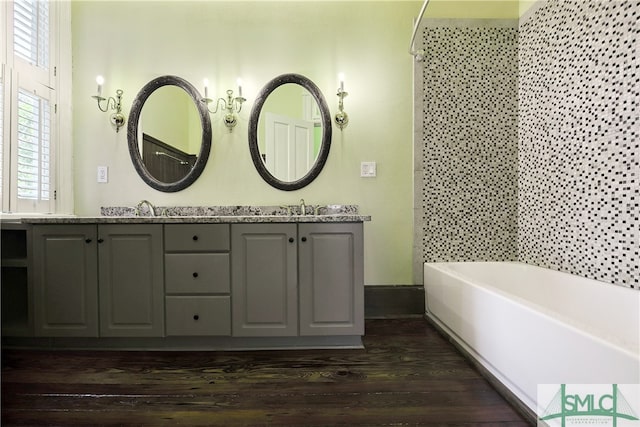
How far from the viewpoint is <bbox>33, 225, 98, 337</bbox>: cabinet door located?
1935 millimetres

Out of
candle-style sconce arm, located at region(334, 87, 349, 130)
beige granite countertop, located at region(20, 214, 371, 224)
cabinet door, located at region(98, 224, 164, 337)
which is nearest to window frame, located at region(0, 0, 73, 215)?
beige granite countertop, located at region(20, 214, 371, 224)

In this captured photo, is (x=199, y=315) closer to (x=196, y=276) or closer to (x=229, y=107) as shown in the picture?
(x=196, y=276)

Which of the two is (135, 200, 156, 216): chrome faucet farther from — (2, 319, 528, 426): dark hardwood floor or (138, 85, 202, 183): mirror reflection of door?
(2, 319, 528, 426): dark hardwood floor

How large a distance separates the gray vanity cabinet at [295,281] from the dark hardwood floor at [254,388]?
0.17 m

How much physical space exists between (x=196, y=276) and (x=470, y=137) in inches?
88.6

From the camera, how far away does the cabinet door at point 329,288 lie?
193 centimetres

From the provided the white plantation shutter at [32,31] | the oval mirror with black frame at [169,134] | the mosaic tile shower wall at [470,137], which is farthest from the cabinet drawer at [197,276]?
the white plantation shutter at [32,31]

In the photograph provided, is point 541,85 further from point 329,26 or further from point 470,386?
point 470,386

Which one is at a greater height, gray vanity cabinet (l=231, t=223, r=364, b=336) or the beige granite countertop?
the beige granite countertop

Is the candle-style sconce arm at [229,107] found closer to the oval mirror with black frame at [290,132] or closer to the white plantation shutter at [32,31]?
the oval mirror with black frame at [290,132]

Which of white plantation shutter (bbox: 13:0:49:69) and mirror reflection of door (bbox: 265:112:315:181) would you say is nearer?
white plantation shutter (bbox: 13:0:49:69)

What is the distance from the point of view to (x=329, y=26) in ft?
8.24

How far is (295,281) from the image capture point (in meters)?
1.93

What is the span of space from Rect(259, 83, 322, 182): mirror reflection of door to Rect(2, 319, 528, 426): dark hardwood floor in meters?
1.35
